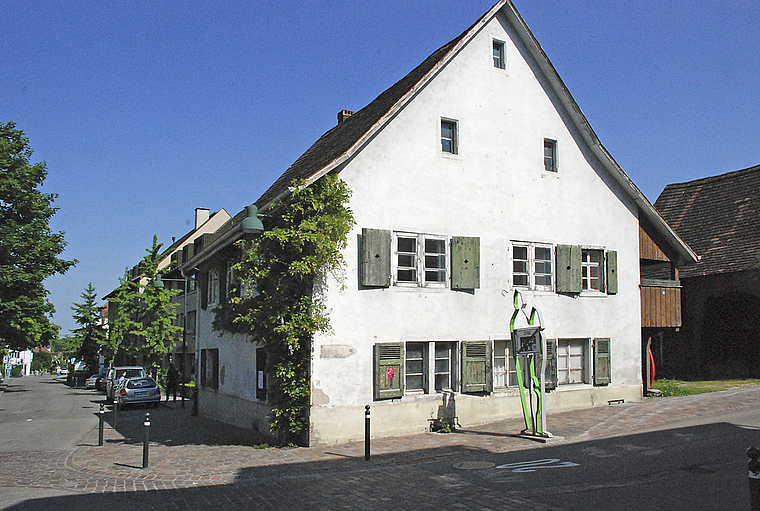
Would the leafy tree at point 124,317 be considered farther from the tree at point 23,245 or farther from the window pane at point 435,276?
the window pane at point 435,276

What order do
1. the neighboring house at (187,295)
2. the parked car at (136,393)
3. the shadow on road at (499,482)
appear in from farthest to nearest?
the neighboring house at (187,295)
the parked car at (136,393)
the shadow on road at (499,482)

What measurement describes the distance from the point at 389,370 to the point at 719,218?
1990cm

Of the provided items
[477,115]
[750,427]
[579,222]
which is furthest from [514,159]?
[750,427]

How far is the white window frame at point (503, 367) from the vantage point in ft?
54.1

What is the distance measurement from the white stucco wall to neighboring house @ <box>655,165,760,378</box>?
8246mm

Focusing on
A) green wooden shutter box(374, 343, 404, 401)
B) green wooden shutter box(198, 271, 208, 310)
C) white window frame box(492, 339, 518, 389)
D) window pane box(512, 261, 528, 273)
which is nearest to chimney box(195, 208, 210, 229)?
green wooden shutter box(198, 271, 208, 310)

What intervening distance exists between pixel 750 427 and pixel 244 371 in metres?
12.0

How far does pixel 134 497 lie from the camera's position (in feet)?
32.3

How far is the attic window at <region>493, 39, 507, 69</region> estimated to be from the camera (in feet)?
57.4

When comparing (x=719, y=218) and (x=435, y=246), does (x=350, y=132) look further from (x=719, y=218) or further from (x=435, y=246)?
(x=719, y=218)

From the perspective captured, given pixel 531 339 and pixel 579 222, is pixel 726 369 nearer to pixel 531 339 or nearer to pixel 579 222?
pixel 579 222

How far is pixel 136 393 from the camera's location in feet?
94.4

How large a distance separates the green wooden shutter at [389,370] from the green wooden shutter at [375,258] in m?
1.45

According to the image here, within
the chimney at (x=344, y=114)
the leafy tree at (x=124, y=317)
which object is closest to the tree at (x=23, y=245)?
the leafy tree at (x=124, y=317)
